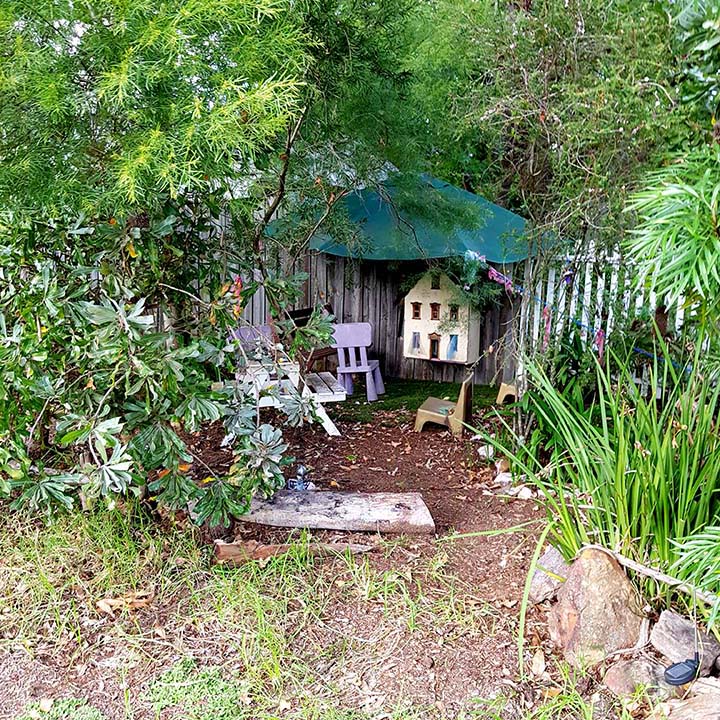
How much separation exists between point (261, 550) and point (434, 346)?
8.61 ft

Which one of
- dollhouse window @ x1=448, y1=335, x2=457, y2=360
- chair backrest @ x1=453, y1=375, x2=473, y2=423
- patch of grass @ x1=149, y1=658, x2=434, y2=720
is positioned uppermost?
dollhouse window @ x1=448, y1=335, x2=457, y2=360

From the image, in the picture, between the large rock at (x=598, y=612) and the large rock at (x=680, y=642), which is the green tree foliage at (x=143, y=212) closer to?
the large rock at (x=598, y=612)

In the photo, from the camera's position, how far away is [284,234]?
3838 mm

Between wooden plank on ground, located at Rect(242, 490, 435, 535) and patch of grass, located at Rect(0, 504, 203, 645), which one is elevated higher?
wooden plank on ground, located at Rect(242, 490, 435, 535)

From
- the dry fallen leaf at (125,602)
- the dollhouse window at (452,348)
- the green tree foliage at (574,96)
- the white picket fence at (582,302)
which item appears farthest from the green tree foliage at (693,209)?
the dollhouse window at (452,348)

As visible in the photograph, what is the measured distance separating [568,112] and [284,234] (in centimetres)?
170

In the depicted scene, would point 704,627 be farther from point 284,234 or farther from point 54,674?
point 284,234

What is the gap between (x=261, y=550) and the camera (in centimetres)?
263

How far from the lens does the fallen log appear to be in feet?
8.53

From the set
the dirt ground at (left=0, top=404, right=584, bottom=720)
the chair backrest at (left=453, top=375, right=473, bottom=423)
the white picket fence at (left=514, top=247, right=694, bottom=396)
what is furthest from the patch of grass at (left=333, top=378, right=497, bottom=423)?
the dirt ground at (left=0, top=404, right=584, bottom=720)

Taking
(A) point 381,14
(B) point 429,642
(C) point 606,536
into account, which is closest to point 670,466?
(C) point 606,536

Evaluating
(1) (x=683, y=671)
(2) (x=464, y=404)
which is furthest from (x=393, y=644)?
(2) (x=464, y=404)

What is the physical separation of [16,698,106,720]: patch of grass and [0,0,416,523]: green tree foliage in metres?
0.63

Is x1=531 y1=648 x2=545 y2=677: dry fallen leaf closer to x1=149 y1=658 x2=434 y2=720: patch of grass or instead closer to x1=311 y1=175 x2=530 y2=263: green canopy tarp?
x1=149 y1=658 x2=434 y2=720: patch of grass
